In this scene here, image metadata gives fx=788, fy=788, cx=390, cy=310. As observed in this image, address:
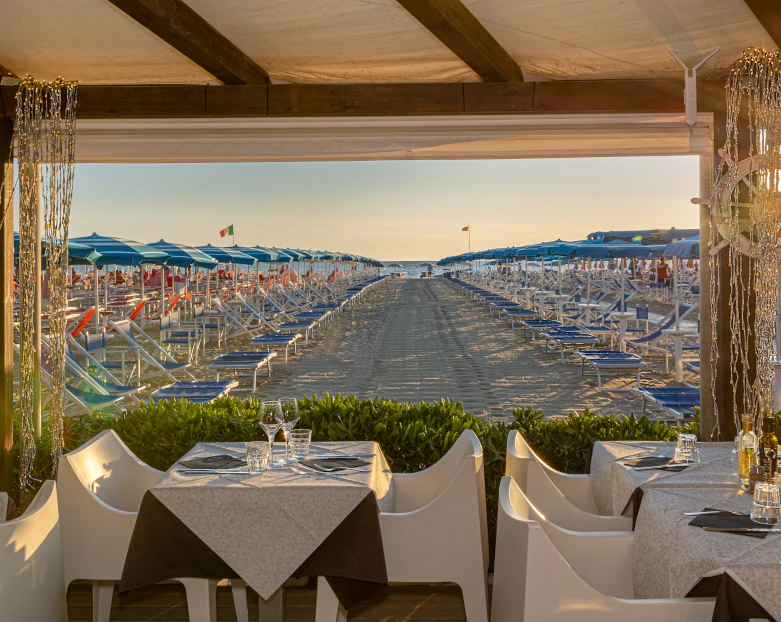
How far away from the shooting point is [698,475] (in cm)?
287

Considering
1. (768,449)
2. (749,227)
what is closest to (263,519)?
(768,449)

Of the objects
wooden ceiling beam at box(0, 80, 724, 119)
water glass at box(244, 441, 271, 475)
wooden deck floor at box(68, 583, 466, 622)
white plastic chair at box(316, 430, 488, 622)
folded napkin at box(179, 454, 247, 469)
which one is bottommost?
wooden deck floor at box(68, 583, 466, 622)

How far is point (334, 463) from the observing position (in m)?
3.05

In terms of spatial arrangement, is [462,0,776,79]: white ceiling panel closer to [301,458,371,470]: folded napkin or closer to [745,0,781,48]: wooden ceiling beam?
[745,0,781,48]: wooden ceiling beam

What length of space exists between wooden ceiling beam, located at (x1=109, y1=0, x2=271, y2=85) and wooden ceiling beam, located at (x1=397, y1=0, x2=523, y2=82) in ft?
3.36

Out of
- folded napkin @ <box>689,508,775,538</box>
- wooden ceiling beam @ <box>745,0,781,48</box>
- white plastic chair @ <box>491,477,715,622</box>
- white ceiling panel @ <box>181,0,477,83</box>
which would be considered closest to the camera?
white plastic chair @ <box>491,477,715,622</box>

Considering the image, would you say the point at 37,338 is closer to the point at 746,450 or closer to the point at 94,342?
the point at 746,450

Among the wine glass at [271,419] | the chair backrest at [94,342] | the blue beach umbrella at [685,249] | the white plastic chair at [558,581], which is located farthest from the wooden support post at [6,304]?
the blue beach umbrella at [685,249]

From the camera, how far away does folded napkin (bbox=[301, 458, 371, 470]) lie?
2998 millimetres

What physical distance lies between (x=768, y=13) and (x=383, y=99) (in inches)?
73.2

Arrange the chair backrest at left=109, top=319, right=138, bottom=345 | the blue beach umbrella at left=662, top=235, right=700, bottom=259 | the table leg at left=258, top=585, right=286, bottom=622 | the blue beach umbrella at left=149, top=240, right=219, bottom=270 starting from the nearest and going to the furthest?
the table leg at left=258, top=585, right=286, bottom=622, the chair backrest at left=109, top=319, right=138, bottom=345, the blue beach umbrella at left=662, top=235, right=700, bottom=259, the blue beach umbrella at left=149, top=240, right=219, bottom=270

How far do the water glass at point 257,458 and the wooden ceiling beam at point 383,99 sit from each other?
78.0 inches

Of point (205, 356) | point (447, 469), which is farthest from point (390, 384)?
point (447, 469)

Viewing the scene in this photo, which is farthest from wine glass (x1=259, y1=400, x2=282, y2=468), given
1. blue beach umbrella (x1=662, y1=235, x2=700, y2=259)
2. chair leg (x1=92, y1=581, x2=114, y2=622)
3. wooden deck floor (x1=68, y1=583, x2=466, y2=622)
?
blue beach umbrella (x1=662, y1=235, x2=700, y2=259)
